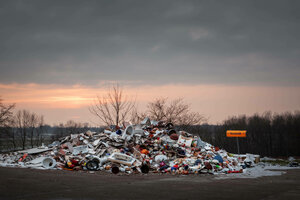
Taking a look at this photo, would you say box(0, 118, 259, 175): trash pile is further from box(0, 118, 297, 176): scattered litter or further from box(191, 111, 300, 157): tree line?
box(191, 111, 300, 157): tree line

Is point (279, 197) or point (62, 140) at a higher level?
point (62, 140)

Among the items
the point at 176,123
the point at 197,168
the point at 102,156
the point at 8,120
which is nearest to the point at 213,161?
the point at 197,168

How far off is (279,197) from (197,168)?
295 inches

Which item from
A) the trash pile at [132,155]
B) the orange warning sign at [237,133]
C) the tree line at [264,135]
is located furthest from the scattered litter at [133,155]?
the tree line at [264,135]

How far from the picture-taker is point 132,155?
55.3 ft

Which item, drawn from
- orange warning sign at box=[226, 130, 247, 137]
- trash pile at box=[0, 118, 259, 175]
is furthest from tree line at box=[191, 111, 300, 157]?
trash pile at box=[0, 118, 259, 175]

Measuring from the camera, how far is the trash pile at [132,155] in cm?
1528

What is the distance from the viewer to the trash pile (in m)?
15.3

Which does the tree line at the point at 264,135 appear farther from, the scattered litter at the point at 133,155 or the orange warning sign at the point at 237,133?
the scattered litter at the point at 133,155

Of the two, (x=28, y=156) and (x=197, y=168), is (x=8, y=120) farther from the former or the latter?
(x=197, y=168)

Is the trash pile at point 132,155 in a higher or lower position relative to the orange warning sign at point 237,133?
lower

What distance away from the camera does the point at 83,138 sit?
63.9 ft

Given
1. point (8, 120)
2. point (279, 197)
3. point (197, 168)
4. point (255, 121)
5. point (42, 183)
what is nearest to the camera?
point (279, 197)

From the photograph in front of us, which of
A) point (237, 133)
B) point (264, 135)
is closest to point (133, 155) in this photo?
point (237, 133)
